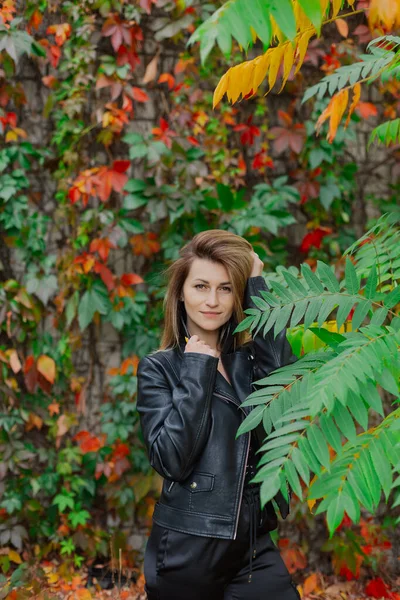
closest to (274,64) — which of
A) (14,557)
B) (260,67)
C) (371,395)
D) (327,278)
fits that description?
(260,67)

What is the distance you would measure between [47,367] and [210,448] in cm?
226

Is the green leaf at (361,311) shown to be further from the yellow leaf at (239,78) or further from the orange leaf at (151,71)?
the orange leaf at (151,71)

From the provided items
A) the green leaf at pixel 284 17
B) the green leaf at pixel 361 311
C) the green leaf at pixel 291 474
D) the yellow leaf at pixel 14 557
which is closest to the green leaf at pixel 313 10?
the green leaf at pixel 284 17

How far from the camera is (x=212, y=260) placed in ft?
7.58

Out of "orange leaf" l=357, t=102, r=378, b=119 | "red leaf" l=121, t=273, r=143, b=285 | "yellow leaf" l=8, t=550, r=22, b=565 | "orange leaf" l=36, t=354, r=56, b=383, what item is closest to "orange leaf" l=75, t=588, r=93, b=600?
"yellow leaf" l=8, t=550, r=22, b=565

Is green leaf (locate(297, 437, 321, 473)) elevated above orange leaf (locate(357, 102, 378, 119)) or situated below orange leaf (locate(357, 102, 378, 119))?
below

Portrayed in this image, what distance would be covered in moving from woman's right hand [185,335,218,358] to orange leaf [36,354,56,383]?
214cm

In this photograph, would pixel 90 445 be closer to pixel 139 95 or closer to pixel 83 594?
pixel 83 594

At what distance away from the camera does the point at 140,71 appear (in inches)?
173

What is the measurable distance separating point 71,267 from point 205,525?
2.42 metres

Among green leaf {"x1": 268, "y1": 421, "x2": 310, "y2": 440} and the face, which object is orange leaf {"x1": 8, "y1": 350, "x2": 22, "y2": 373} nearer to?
the face

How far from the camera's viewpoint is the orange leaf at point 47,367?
165 inches

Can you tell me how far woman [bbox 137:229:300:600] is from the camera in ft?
6.84

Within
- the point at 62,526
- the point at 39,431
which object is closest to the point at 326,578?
the point at 62,526
